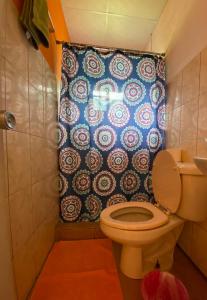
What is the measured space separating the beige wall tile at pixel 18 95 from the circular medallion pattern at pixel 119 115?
792mm

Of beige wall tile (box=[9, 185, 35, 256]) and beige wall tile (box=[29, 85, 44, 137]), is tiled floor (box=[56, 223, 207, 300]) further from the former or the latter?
beige wall tile (box=[29, 85, 44, 137])

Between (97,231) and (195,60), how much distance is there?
1.58 meters

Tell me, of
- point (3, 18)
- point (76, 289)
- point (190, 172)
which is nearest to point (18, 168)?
point (3, 18)

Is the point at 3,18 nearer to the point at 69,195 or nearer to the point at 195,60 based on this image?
the point at 195,60

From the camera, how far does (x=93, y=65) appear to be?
5.30 ft

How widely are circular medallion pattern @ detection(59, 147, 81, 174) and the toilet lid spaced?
2.23 feet

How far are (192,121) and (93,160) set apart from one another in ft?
2.80

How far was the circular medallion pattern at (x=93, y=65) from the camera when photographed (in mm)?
1601

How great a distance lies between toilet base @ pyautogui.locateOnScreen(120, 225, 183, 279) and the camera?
115 cm

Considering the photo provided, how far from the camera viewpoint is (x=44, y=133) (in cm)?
137

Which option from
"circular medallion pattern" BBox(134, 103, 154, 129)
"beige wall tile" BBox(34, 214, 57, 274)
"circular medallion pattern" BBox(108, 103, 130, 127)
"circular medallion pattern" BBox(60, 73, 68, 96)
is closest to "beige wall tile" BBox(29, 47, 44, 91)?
"circular medallion pattern" BBox(60, 73, 68, 96)

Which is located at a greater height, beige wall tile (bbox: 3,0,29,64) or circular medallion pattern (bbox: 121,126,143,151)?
beige wall tile (bbox: 3,0,29,64)

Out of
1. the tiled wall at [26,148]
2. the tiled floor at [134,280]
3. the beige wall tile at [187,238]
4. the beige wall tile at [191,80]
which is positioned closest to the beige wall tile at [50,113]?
the tiled wall at [26,148]

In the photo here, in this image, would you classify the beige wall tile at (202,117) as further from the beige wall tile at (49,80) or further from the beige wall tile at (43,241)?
the beige wall tile at (43,241)
